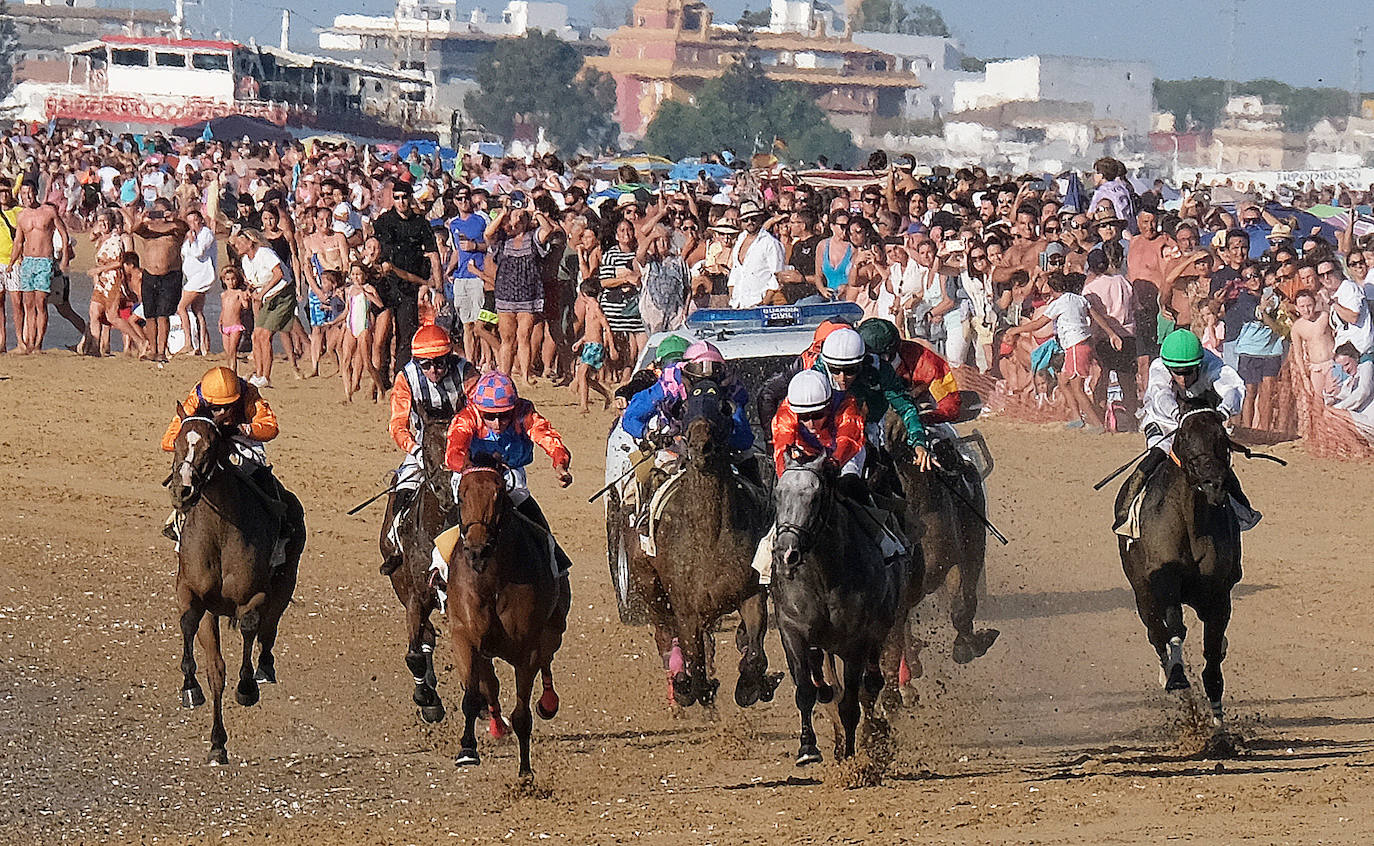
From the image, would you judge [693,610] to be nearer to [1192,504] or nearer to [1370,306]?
[1192,504]

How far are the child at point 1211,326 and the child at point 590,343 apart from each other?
562 centimetres

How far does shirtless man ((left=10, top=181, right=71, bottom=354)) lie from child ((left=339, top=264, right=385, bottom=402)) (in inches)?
157

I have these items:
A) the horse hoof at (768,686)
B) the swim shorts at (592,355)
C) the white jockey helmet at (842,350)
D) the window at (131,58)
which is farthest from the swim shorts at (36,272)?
the window at (131,58)

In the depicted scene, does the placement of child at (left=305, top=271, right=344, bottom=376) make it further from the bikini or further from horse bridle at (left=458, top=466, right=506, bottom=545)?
horse bridle at (left=458, top=466, right=506, bottom=545)

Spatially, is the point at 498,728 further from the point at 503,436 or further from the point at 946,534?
the point at 946,534

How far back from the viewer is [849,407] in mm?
9703

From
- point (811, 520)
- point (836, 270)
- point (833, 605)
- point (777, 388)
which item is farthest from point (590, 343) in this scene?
point (811, 520)

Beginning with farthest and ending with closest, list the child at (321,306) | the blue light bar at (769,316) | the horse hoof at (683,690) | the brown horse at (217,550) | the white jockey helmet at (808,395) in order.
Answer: the child at (321,306) → the blue light bar at (769,316) → the horse hoof at (683,690) → the brown horse at (217,550) → the white jockey helmet at (808,395)

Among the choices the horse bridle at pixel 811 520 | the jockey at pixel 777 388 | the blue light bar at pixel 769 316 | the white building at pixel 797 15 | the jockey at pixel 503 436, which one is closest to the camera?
the horse bridle at pixel 811 520

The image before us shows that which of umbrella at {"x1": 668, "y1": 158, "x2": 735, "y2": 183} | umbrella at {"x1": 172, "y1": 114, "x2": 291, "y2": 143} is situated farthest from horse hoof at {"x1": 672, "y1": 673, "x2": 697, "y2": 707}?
umbrella at {"x1": 172, "y1": 114, "x2": 291, "y2": 143}

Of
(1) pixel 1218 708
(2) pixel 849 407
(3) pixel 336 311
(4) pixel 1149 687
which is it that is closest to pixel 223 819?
(2) pixel 849 407

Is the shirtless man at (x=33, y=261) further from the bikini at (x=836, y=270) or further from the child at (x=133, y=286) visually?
the bikini at (x=836, y=270)

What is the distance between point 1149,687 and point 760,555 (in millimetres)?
3320

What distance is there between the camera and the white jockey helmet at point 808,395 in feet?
30.7
